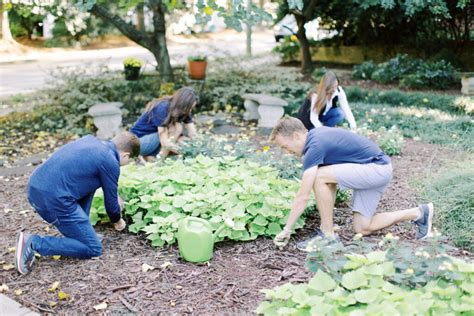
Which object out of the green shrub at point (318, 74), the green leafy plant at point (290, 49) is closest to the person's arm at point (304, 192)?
the green shrub at point (318, 74)

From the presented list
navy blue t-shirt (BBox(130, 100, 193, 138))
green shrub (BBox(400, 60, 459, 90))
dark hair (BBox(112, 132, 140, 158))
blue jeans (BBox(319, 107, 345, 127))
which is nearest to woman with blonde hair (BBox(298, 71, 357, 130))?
blue jeans (BBox(319, 107, 345, 127))

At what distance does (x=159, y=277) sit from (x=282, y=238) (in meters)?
0.90

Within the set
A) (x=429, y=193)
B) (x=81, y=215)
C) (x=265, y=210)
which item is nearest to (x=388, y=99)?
(x=429, y=193)

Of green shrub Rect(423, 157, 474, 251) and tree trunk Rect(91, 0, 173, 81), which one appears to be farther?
tree trunk Rect(91, 0, 173, 81)

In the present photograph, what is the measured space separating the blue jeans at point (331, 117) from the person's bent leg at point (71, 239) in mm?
3316

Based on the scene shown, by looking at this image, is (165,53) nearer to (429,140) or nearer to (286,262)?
(429,140)

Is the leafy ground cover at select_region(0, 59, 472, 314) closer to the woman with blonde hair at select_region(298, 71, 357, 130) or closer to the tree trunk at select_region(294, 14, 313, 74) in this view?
the woman with blonde hair at select_region(298, 71, 357, 130)

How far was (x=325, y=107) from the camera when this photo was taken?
6219 millimetres

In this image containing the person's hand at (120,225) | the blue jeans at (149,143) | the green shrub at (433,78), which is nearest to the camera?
the person's hand at (120,225)

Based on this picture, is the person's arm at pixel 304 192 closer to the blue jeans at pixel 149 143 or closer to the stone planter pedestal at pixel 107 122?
the blue jeans at pixel 149 143

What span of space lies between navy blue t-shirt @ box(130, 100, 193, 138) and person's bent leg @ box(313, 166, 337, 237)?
2669mm

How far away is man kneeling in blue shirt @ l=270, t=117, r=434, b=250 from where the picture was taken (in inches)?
149

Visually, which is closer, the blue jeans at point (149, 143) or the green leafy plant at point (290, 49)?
the blue jeans at point (149, 143)

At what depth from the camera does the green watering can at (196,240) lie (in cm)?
372
